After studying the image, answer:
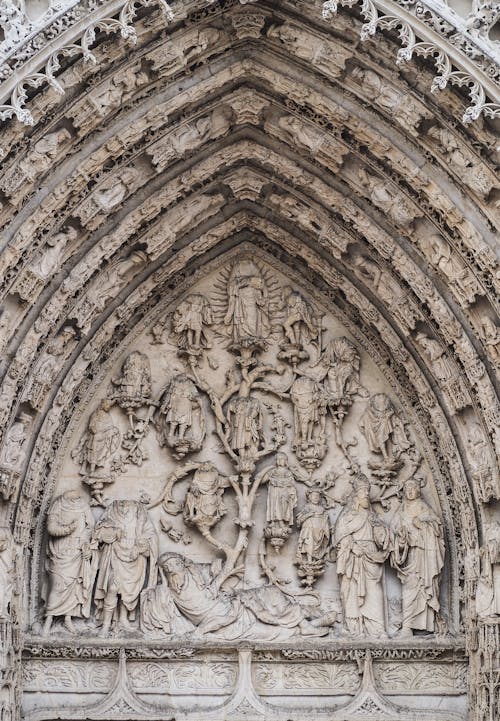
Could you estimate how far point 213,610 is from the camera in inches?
465

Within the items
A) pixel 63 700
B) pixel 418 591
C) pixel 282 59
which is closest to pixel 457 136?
pixel 282 59

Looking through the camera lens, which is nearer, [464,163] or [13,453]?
[464,163]

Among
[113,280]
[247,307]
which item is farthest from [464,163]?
[113,280]

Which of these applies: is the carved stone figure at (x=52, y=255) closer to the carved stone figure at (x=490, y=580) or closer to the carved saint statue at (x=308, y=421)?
the carved saint statue at (x=308, y=421)

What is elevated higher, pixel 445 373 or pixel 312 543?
pixel 445 373

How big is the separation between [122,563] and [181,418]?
1.19 meters

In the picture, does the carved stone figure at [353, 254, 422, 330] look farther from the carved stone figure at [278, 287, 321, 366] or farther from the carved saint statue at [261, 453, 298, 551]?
the carved saint statue at [261, 453, 298, 551]

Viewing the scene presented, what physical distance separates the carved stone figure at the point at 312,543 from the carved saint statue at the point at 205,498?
0.62 m

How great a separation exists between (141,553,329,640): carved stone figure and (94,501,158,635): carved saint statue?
11 centimetres

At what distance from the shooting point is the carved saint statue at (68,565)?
11.6 metres

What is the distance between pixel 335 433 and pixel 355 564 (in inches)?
42.1

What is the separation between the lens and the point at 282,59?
1145 cm

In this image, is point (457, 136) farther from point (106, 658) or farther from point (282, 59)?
point (106, 658)

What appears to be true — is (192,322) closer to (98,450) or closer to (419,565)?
(98,450)
